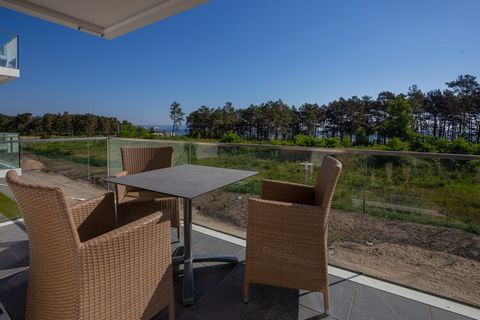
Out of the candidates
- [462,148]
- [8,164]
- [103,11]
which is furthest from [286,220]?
[462,148]

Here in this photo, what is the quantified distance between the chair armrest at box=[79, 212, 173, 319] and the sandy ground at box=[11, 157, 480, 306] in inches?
52.7

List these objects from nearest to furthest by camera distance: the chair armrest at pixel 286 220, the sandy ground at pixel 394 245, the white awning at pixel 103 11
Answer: the chair armrest at pixel 286 220
the sandy ground at pixel 394 245
the white awning at pixel 103 11

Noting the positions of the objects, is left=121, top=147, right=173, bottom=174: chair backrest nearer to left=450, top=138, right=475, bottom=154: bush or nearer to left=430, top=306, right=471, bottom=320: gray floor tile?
left=430, top=306, right=471, bottom=320: gray floor tile

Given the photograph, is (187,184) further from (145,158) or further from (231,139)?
(231,139)

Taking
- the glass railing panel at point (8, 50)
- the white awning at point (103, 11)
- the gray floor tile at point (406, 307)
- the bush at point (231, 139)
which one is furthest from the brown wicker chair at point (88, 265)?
the glass railing panel at point (8, 50)

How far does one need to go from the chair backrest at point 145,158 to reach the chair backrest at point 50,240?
1836mm

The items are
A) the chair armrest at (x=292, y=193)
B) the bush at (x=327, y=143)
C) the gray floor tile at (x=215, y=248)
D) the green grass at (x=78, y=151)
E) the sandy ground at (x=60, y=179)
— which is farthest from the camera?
the bush at (x=327, y=143)

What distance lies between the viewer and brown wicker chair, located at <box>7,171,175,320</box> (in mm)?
1172

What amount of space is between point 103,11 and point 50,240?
2.90 m

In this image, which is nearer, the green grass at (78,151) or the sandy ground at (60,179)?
the sandy ground at (60,179)

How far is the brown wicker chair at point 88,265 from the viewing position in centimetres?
117

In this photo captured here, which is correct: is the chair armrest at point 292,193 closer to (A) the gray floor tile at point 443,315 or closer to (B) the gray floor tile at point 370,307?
(B) the gray floor tile at point 370,307

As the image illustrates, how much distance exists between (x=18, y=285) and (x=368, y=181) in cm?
327

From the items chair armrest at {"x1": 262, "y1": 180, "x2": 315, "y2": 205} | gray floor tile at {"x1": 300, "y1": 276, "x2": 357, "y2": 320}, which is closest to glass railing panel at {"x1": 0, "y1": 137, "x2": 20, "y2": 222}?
chair armrest at {"x1": 262, "y1": 180, "x2": 315, "y2": 205}
